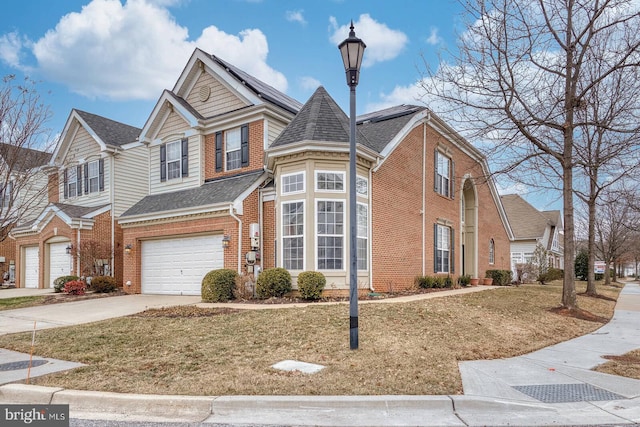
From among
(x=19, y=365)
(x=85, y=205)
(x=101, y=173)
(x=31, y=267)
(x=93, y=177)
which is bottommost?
(x=19, y=365)

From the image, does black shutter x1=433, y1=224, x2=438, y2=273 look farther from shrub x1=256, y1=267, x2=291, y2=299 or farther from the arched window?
the arched window

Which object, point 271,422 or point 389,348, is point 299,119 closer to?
point 389,348

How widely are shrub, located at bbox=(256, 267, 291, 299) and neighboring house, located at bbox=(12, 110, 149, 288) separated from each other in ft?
31.6

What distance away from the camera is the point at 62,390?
18.1 ft

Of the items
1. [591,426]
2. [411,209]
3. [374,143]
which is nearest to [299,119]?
[374,143]

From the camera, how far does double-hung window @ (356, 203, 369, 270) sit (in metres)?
13.9

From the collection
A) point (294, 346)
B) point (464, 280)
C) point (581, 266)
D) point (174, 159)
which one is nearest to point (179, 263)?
point (174, 159)

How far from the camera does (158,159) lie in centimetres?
1898

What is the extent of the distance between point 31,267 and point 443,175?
20189 millimetres

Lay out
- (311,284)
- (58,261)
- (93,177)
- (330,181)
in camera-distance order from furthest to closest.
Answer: (93,177), (58,261), (330,181), (311,284)

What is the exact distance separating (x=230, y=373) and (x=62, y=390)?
1991mm

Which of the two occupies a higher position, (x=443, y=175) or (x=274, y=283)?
(x=443, y=175)

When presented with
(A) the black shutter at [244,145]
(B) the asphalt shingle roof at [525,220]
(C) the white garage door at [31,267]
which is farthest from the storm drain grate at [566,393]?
(B) the asphalt shingle roof at [525,220]

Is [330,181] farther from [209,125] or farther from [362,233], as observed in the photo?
[209,125]
